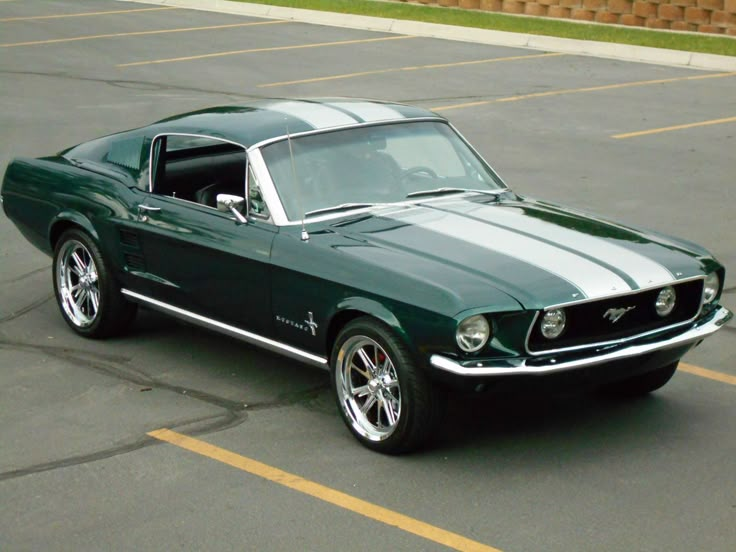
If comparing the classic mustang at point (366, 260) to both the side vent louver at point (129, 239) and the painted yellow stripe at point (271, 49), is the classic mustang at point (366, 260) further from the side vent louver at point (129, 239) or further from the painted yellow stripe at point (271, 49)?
the painted yellow stripe at point (271, 49)

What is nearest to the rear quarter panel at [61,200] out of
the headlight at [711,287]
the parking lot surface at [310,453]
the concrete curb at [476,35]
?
the parking lot surface at [310,453]

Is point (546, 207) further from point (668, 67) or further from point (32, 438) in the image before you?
point (668, 67)

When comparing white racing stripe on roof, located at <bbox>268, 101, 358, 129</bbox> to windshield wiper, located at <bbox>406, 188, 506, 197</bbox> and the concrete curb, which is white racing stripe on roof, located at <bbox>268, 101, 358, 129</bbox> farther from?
the concrete curb

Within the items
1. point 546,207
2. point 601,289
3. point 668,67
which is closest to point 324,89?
point 668,67

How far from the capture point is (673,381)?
7.36m

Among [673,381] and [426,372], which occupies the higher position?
[426,372]

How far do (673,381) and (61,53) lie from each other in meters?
17.5

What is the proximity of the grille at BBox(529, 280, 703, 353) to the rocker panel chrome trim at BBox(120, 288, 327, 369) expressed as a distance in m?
1.24

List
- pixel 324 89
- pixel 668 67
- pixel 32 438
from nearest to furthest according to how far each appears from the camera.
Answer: pixel 32 438 → pixel 324 89 → pixel 668 67

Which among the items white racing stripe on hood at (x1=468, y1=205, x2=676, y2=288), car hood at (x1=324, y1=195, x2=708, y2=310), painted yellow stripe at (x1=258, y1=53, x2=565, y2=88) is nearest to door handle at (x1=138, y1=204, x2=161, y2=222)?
car hood at (x1=324, y1=195, x2=708, y2=310)

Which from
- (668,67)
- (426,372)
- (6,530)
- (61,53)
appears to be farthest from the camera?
→ (61,53)

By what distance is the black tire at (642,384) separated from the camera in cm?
700

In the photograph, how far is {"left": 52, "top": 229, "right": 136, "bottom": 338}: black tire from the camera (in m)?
8.03

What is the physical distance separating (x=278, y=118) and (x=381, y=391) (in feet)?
6.48
